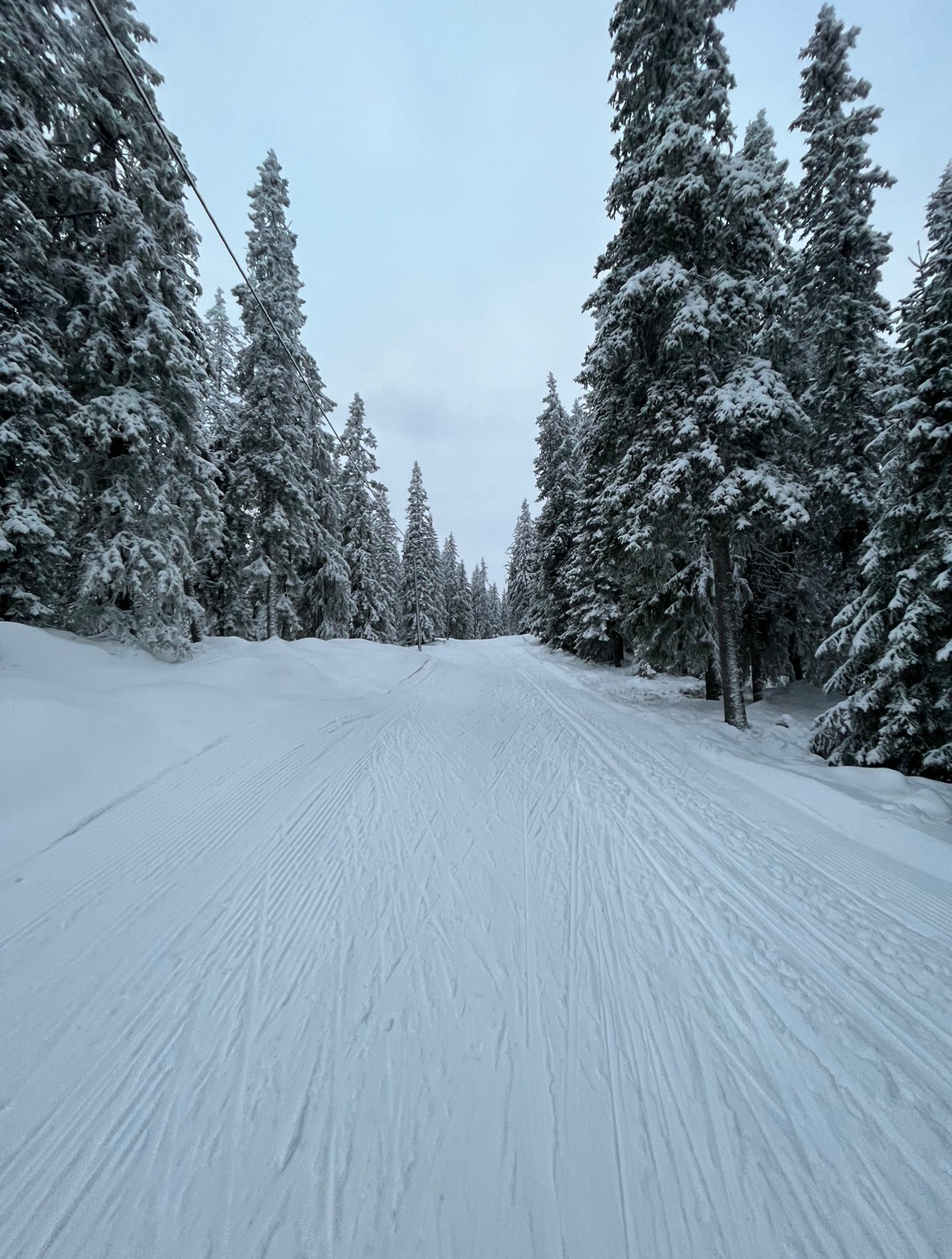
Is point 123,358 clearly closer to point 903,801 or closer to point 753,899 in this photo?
point 753,899

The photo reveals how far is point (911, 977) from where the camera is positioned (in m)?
2.81

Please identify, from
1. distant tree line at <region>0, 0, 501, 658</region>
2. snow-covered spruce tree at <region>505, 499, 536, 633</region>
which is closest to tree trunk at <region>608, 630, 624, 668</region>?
distant tree line at <region>0, 0, 501, 658</region>

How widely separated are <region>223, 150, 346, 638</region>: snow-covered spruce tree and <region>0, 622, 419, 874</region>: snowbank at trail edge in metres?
5.56

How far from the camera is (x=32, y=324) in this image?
7.58 metres

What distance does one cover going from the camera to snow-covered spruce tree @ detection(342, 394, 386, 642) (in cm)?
2505

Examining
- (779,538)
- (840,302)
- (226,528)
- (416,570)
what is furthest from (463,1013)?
(416,570)

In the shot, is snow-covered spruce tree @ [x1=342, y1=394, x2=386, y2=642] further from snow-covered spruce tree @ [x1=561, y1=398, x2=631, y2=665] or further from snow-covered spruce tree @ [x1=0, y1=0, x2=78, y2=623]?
snow-covered spruce tree @ [x1=0, y1=0, x2=78, y2=623]

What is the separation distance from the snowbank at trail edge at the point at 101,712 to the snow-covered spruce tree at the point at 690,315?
7.48 meters

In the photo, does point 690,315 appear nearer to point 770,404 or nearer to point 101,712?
point 770,404

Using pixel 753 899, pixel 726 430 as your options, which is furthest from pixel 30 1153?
pixel 726 430

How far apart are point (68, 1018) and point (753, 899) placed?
4315 mm

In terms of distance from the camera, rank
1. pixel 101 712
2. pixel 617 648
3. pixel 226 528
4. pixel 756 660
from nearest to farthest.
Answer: pixel 101 712, pixel 756 660, pixel 226 528, pixel 617 648

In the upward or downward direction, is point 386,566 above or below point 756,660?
above

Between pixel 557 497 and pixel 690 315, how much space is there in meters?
15.3
